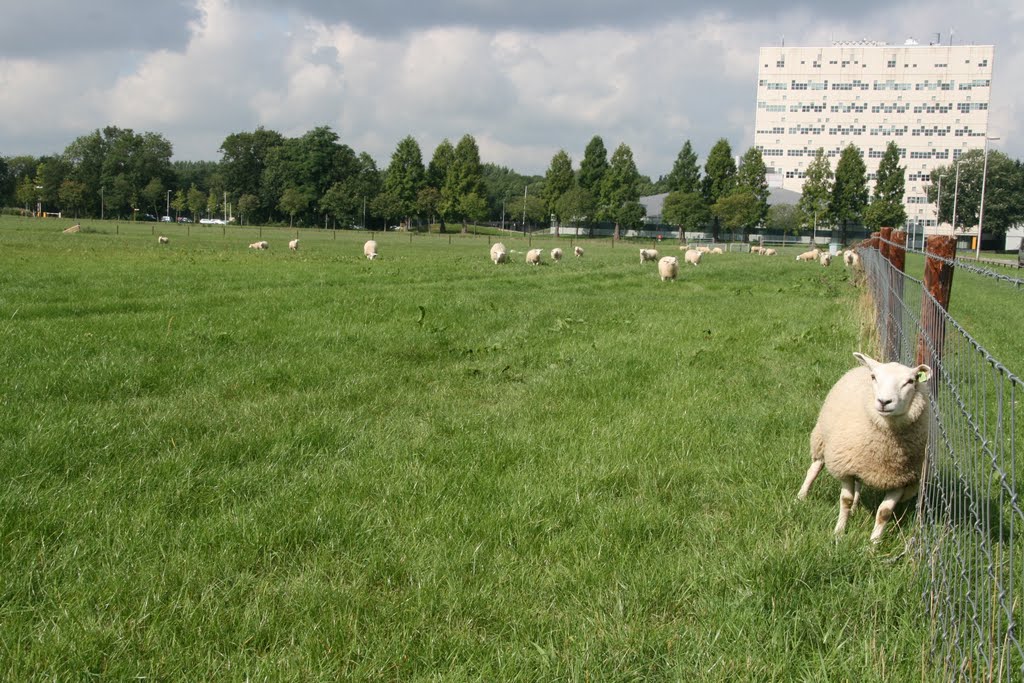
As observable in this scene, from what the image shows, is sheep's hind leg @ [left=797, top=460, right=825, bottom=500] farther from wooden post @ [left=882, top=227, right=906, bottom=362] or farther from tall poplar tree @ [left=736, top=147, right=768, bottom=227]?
tall poplar tree @ [left=736, top=147, right=768, bottom=227]

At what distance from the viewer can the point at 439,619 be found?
143 inches

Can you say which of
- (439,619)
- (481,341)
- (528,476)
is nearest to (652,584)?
(439,619)

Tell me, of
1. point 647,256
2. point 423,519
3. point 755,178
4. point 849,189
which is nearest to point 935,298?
point 423,519

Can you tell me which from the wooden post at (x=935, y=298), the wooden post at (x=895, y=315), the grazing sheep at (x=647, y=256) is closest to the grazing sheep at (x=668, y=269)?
the grazing sheep at (x=647, y=256)

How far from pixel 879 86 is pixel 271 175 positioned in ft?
306

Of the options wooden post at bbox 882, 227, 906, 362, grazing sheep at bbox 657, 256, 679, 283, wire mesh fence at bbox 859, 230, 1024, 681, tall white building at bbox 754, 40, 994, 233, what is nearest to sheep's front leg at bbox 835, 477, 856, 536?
wire mesh fence at bbox 859, 230, 1024, 681

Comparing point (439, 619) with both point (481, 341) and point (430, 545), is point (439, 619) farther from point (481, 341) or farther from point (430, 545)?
point (481, 341)

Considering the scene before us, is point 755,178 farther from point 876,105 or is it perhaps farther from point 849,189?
point 876,105

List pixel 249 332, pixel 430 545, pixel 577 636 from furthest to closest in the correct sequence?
1. pixel 249 332
2. pixel 430 545
3. pixel 577 636

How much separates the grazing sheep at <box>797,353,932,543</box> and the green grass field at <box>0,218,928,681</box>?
224 mm

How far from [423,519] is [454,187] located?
10174cm

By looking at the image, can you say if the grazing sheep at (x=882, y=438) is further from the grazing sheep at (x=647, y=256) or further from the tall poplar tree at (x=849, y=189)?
the tall poplar tree at (x=849, y=189)

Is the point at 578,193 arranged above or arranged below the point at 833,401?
above

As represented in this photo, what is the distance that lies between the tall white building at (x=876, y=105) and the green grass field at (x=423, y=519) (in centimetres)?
12610
